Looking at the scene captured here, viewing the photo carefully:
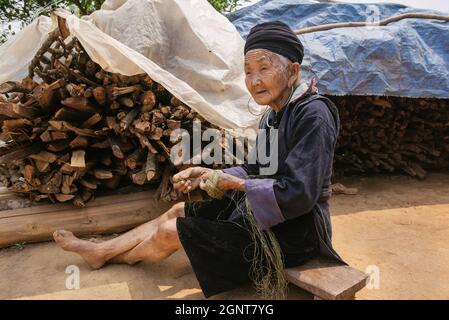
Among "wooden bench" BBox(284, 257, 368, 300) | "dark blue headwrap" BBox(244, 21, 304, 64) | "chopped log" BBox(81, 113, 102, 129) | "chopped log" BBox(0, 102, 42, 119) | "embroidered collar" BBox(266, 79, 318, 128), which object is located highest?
"dark blue headwrap" BBox(244, 21, 304, 64)

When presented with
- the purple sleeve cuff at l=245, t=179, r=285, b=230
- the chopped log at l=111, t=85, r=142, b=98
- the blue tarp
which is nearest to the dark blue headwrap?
the purple sleeve cuff at l=245, t=179, r=285, b=230

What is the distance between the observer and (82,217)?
3219 mm

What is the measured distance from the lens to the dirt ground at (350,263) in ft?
8.07

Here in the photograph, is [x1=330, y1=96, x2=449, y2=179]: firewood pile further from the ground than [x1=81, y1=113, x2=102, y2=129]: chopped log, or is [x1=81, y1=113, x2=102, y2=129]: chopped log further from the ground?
[x1=81, y1=113, x2=102, y2=129]: chopped log

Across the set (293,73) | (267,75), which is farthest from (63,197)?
(293,73)

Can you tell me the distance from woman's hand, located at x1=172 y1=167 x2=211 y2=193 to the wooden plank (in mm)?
1104

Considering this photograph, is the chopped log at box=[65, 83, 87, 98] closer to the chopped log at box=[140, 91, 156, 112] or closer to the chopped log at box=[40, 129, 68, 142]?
the chopped log at box=[40, 129, 68, 142]

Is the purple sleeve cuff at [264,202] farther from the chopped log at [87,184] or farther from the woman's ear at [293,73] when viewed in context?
the chopped log at [87,184]

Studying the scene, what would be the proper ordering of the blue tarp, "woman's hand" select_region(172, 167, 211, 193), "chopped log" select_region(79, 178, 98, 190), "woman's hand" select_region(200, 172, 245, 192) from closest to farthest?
1. "woman's hand" select_region(200, 172, 245, 192)
2. "woman's hand" select_region(172, 167, 211, 193)
3. "chopped log" select_region(79, 178, 98, 190)
4. the blue tarp

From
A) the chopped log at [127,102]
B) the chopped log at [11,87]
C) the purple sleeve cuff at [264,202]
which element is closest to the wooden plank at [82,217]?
the chopped log at [127,102]

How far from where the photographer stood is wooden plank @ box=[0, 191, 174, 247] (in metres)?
3.13

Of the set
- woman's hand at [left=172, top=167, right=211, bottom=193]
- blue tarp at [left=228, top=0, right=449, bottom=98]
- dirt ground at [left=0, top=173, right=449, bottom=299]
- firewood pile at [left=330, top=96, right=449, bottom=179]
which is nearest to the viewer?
woman's hand at [left=172, top=167, right=211, bottom=193]

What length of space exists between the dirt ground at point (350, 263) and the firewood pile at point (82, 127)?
597 millimetres

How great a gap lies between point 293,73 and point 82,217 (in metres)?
2.16
